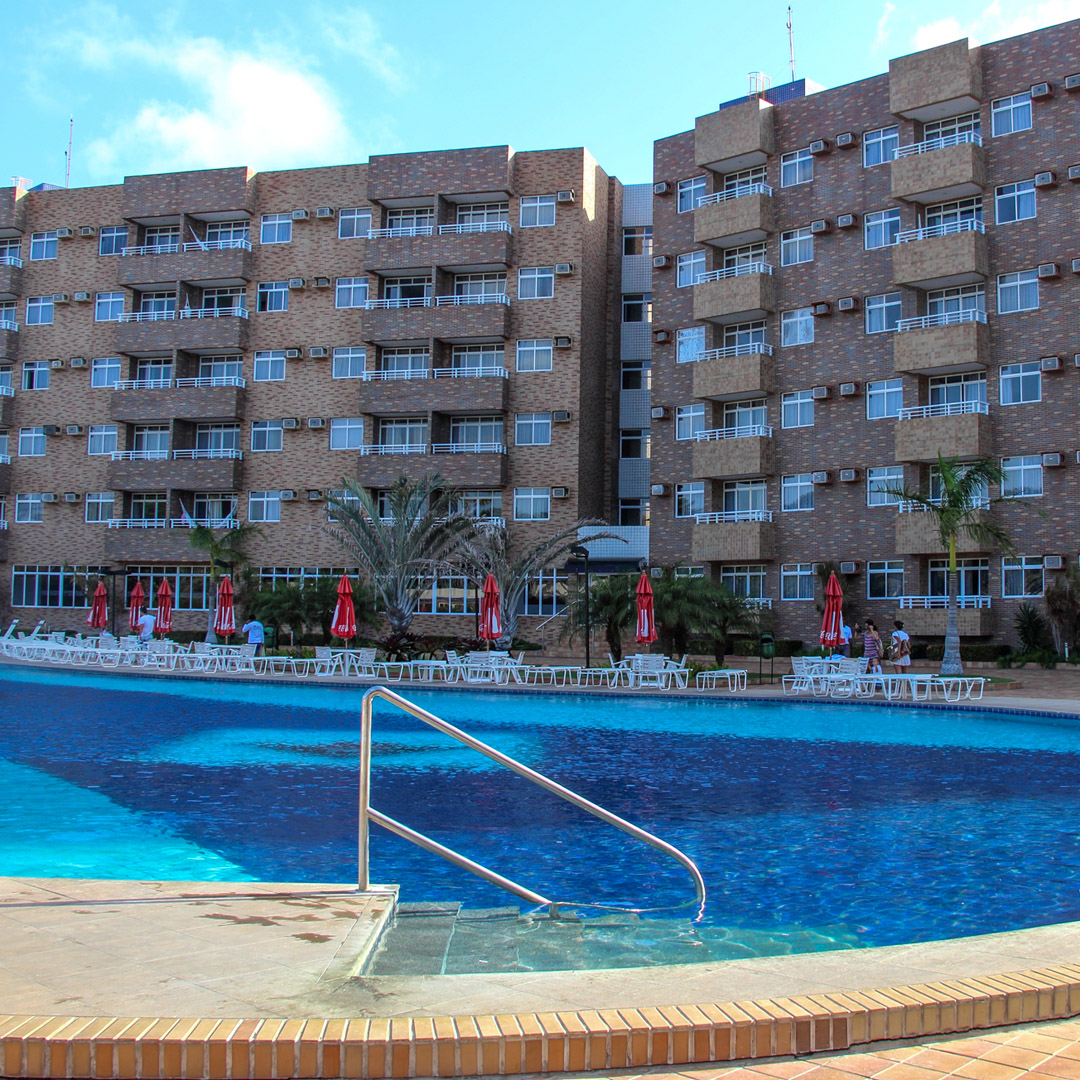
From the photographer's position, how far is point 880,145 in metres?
37.8

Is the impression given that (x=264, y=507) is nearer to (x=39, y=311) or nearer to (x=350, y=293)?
(x=350, y=293)

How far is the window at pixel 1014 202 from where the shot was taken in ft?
114

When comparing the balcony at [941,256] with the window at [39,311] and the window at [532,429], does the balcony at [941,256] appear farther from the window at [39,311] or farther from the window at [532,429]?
the window at [39,311]

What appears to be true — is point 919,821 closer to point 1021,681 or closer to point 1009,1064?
point 1009,1064

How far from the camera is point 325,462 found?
45.9m

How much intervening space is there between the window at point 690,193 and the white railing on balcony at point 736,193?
33 cm

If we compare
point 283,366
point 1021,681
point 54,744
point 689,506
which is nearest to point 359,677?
point 54,744

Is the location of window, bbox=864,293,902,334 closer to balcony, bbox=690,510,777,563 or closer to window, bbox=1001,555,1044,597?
balcony, bbox=690,510,777,563

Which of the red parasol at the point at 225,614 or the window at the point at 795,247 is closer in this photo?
the red parasol at the point at 225,614

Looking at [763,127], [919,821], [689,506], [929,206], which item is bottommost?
[919,821]

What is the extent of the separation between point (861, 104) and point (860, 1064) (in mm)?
38848

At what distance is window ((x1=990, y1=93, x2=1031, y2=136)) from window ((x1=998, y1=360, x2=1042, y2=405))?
698 cm

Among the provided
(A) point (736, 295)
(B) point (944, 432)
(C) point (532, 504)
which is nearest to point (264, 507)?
(C) point (532, 504)

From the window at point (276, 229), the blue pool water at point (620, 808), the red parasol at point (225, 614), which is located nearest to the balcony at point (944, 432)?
the blue pool water at point (620, 808)
